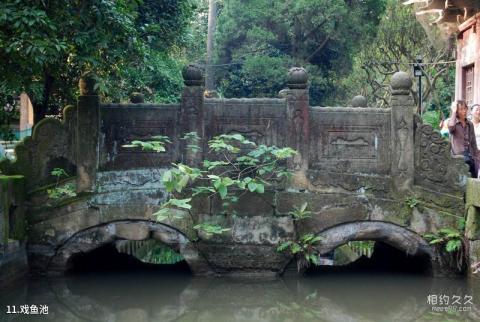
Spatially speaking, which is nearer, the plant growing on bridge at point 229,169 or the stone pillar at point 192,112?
the plant growing on bridge at point 229,169

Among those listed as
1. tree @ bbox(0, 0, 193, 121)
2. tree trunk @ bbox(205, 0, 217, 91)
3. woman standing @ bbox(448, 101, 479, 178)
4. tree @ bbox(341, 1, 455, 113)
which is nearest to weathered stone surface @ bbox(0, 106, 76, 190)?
tree @ bbox(0, 0, 193, 121)

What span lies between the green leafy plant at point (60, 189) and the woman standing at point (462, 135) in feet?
18.3

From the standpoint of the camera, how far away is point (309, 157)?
30.8 ft

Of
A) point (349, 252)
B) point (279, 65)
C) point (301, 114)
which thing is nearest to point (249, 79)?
point (279, 65)

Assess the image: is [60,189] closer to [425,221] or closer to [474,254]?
[425,221]

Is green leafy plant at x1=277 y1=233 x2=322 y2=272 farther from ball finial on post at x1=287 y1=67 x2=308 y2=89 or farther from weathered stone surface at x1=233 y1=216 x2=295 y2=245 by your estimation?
ball finial on post at x1=287 y1=67 x2=308 y2=89

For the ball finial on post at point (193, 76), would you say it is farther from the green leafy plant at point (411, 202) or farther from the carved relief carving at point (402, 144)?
the green leafy plant at point (411, 202)

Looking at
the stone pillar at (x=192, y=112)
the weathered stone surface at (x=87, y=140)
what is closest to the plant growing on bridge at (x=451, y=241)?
the stone pillar at (x=192, y=112)

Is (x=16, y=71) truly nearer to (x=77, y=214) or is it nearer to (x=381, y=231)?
(x=77, y=214)

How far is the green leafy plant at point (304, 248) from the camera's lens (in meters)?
9.19

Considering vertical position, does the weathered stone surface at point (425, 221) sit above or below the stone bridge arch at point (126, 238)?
above

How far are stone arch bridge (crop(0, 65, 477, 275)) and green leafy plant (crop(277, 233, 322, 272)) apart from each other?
0.12 metres

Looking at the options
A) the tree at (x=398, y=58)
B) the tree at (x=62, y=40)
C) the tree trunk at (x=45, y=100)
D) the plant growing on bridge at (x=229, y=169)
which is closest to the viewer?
the tree at (x=62, y=40)

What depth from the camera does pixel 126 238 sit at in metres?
9.34
